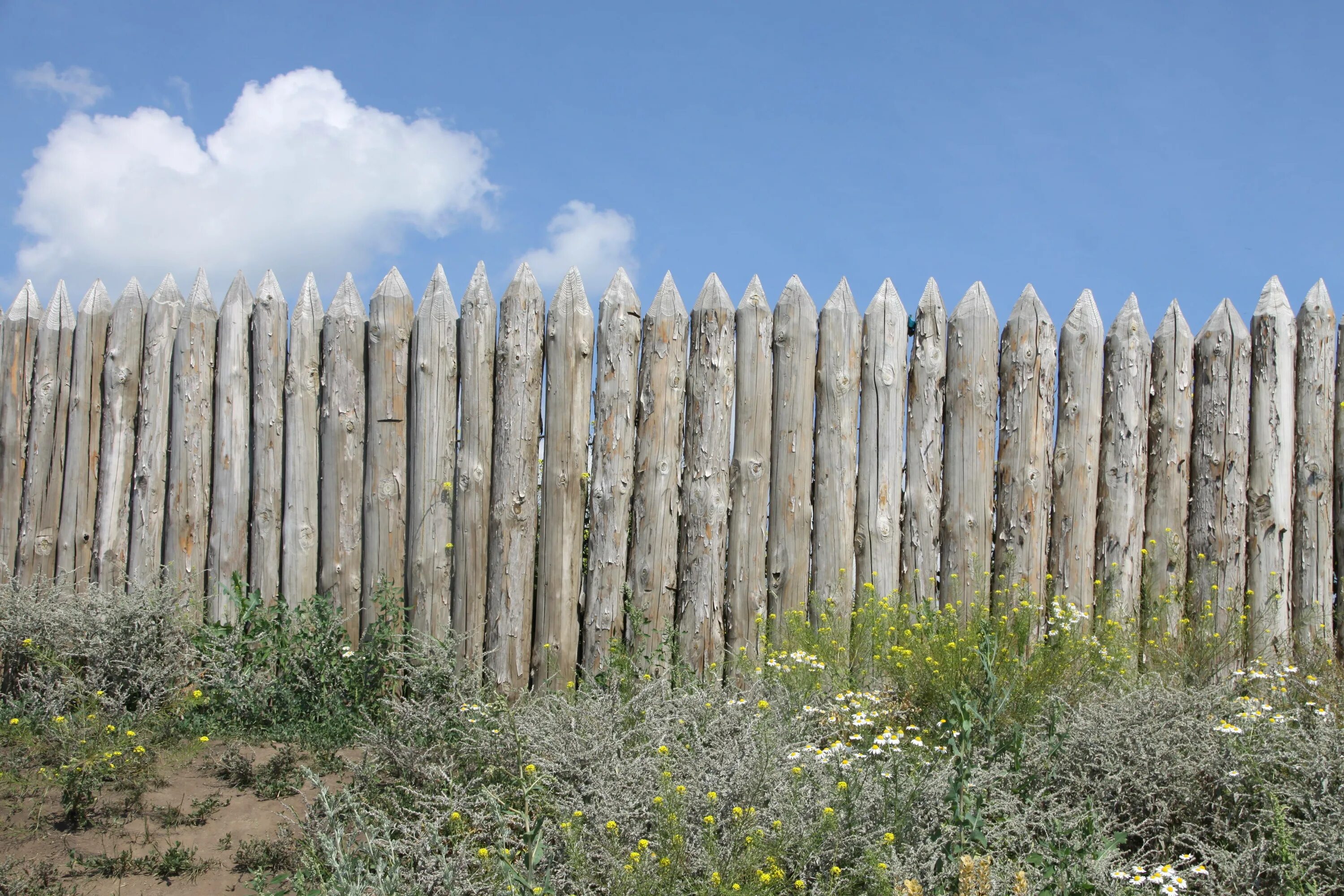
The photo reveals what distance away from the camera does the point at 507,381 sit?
5629 mm

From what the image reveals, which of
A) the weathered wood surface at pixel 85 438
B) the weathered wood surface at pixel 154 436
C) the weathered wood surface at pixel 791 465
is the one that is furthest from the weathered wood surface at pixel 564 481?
the weathered wood surface at pixel 85 438

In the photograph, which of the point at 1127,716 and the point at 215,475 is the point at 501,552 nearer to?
the point at 215,475

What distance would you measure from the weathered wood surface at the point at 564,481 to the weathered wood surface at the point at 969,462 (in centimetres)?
204

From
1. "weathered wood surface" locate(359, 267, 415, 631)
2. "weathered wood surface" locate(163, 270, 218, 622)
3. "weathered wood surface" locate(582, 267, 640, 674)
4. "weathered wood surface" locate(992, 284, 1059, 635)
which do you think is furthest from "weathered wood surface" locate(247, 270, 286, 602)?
"weathered wood surface" locate(992, 284, 1059, 635)

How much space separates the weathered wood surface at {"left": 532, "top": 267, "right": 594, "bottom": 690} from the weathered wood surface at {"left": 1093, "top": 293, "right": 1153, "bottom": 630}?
3016mm

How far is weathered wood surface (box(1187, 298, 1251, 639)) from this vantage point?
6031 millimetres

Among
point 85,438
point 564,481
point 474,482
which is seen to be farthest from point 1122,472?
point 85,438

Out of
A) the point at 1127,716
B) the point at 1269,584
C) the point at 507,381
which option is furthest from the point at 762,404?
the point at 1269,584

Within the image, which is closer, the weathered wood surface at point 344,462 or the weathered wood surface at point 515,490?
the weathered wood surface at point 515,490

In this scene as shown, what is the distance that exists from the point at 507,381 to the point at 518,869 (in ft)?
9.91

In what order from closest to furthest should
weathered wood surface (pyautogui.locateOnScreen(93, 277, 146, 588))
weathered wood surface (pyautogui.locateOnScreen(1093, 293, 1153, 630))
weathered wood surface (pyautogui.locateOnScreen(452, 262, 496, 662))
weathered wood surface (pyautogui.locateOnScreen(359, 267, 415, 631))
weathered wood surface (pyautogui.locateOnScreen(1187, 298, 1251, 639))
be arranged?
weathered wood surface (pyautogui.locateOnScreen(452, 262, 496, 662)) < weathered wood surface (pyautogui.locateOnScreen(359, 267, 415, 631)) < weathered wood surface (pyautogui.locateOnScreen(1093, 293, 1153, 630)) < weathered wood surface (pyautogui.locateOnScreen(1187, 298, 1251, 639)) < weathered wood surface (pyautogui.locateOnScreen(93, 277, 146, 588))

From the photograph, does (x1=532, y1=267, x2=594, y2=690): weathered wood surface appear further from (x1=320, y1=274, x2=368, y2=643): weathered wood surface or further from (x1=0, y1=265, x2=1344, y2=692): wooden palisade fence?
(x1=320, y1=274, x2=368, y2=643): weathered wood surface

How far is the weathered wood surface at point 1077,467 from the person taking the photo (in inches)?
230

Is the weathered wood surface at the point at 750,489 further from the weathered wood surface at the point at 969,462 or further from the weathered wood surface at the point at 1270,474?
the weathered wood surface at the point at 1270,474
